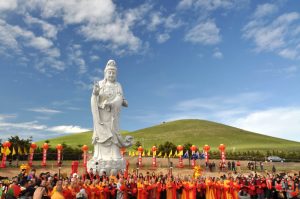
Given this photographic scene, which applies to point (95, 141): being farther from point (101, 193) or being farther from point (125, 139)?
point (101, 193)

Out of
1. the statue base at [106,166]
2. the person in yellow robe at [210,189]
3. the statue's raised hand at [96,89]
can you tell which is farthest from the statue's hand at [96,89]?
the person in yellow robe at [210,189]

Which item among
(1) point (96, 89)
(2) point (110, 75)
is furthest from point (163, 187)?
(2) point (110, 75)

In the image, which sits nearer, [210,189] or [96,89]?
[210,189]

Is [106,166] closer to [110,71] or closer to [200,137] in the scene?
[110,71]

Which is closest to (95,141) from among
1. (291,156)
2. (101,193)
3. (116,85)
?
(116,85)

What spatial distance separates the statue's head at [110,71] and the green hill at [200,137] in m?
62.2

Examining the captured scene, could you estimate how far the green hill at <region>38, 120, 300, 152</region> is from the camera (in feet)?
297

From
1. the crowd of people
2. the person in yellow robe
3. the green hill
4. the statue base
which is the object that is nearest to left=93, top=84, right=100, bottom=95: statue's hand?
the statue base

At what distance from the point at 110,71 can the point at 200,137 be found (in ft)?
253

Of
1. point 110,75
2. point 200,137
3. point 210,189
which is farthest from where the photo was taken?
point 200,137

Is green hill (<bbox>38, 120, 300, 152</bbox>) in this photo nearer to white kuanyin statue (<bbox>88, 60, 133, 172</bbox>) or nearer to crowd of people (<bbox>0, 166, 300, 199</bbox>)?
white kuanyin statue (<bbox>88, 60, 133, 172</bbox>)

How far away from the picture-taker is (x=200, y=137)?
9825cm

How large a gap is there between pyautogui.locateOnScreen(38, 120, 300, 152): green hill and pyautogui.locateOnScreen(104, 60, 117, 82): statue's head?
204 feet

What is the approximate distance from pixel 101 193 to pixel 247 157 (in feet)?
147
